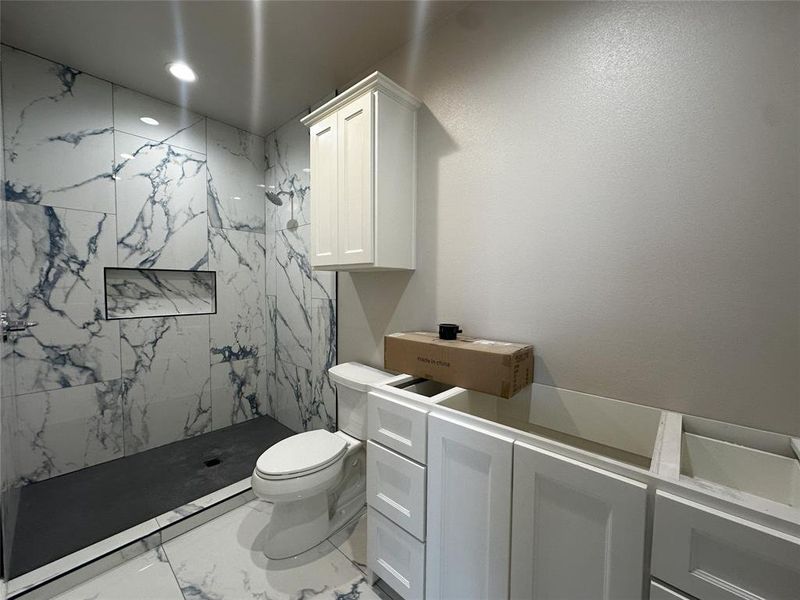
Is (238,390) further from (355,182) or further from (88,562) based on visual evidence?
(355,182)

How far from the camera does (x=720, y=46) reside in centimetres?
99

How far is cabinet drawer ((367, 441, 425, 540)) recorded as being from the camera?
1.14 metres

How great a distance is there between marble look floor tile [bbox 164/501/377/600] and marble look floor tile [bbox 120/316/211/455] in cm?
99

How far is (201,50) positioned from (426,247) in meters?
1.71

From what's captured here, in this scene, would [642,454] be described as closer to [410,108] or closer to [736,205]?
[736,205]

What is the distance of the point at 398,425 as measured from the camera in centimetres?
120

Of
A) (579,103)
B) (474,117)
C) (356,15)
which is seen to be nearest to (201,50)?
(356,15)

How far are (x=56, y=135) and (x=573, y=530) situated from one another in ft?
10.4

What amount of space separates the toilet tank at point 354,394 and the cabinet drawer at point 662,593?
1.16 meters

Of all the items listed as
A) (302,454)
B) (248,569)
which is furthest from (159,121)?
(248,569)

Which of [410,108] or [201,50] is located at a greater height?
[201,50]

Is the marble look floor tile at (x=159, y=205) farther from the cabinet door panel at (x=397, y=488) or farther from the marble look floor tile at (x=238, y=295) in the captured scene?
the cabinet door panel at (x=397, y=488)

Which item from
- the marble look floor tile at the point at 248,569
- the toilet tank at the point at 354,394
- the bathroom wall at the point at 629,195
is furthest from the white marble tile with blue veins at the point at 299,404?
the bathroom wall at the point at 629,195

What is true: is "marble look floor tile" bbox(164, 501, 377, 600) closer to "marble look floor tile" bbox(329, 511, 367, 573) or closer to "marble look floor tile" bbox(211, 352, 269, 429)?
"marble look floor tile" bbox(329, 511, 367, 573)
